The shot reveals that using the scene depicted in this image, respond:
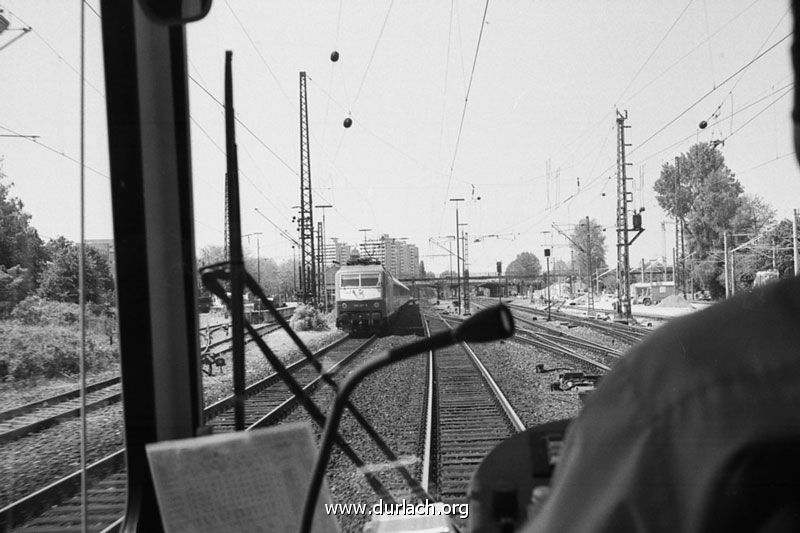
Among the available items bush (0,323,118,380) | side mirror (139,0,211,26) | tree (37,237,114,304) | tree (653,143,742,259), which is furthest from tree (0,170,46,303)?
tree (653,143,742,259)

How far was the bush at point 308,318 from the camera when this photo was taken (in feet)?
8.05

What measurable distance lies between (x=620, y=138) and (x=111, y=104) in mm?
1733

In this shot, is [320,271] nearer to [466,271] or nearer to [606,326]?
[466,271]

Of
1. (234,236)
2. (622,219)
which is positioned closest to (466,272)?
(622,219)

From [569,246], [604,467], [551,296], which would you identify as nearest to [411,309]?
[551,296]

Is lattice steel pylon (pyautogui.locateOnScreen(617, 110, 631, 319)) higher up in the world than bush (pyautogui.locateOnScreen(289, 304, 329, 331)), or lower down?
higher up

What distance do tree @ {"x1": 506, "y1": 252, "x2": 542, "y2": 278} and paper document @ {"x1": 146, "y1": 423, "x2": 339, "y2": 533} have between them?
1.81 m

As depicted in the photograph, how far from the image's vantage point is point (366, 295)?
5.77m

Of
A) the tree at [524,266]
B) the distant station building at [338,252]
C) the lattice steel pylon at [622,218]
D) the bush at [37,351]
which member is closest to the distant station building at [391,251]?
the distant station building at [338,252]

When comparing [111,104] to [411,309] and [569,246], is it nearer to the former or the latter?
[569,246]

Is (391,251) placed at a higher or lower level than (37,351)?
higher

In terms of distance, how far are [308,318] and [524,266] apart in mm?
1192

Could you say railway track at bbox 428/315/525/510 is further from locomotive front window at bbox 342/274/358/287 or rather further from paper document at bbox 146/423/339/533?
paper document at bbox 146/423/339/533

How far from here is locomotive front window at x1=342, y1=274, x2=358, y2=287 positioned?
436cm
